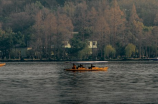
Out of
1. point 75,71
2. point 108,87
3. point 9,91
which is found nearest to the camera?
point 9,91

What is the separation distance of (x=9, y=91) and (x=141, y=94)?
17.9m

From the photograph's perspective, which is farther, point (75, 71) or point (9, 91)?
point (75, 71)

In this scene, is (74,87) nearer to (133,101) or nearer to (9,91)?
(9,91)

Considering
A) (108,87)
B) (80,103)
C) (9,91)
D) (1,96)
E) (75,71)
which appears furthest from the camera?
(75,71)

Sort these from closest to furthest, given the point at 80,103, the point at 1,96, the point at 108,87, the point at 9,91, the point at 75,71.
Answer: the point at 80,103
the point at 1,96
the point at 9,91
the point at 108,87
the point at 75,71

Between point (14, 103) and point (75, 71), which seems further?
point (75, 71)

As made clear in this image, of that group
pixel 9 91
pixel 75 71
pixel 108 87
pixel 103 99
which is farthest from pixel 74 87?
pixel 75 71

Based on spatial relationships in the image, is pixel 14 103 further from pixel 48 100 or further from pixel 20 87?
pixel 20 87

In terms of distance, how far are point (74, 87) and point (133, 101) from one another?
59.0 ft

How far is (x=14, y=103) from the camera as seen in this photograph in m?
54.6

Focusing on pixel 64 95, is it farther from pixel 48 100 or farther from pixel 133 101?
pixel 133 101

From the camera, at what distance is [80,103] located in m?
54.5

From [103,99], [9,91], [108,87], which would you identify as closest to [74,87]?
[108,87]

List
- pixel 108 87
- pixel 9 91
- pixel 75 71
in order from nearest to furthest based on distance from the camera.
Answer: pixel 9 91, pixel 108 87, pixel 75 71
